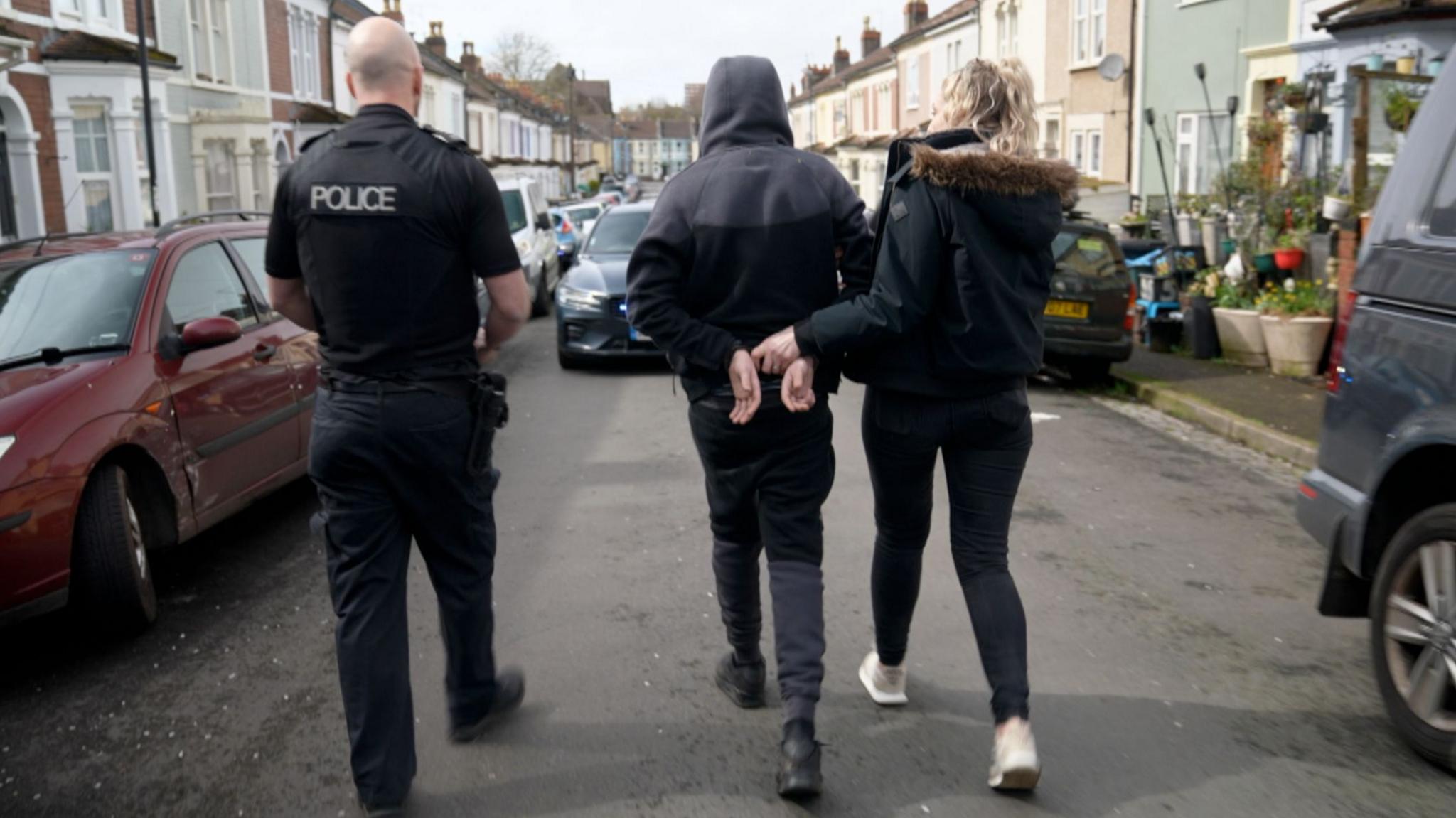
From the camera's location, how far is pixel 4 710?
4.39 m

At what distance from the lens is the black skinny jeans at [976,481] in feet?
11.8

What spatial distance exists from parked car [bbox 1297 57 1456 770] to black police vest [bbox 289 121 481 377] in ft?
9.22

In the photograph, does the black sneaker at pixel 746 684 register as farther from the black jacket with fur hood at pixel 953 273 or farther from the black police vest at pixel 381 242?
the black police vest at pixel 381 242

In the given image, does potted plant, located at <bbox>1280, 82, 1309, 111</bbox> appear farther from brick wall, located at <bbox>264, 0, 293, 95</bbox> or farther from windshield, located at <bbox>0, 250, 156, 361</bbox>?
brick wall, located at <bbox>264, 0, 293, 95</bbox>

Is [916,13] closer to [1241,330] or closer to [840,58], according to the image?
[840,58]

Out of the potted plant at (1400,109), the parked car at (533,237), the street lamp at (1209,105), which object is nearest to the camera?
the potted plant at (1400,109)

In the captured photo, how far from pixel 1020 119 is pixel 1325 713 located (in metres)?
2.19

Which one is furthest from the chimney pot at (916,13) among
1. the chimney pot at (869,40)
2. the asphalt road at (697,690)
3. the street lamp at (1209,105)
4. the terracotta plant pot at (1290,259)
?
the asphalt road at (697,690)

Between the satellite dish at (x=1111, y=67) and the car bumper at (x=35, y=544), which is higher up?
the satellite dish at (x=1111, y=67)

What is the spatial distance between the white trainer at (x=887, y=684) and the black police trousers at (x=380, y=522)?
147 cm

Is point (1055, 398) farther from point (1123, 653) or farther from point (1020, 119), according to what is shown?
point (1020, 119)

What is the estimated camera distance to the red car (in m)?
4.64

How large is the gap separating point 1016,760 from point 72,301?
4582 millimetres

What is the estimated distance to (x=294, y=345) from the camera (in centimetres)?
688
